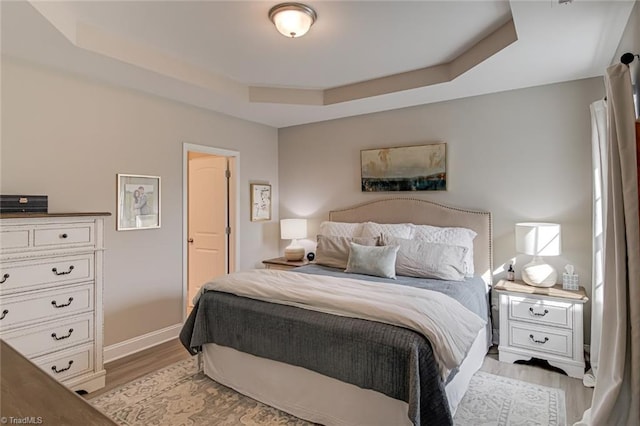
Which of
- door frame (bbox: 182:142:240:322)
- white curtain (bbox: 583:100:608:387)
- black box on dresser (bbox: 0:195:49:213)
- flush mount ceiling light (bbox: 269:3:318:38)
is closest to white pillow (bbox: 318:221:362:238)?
door frame (bbox: 182:142:240:322)

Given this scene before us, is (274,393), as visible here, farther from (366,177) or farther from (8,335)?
(366,177)

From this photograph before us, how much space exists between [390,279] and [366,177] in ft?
5.42

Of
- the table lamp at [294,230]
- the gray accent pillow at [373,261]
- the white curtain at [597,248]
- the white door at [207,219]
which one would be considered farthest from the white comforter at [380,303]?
the white door at [207,219]

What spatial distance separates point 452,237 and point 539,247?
2.42 feet

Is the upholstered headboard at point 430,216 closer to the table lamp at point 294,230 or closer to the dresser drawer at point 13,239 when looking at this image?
the table lamp at point 294,230

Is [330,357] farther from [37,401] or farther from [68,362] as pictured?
[68,362]

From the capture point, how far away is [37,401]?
27.0 inches

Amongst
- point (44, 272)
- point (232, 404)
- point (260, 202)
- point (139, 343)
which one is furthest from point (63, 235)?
point (260, 202)

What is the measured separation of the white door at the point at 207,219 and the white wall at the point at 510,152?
1661 mm

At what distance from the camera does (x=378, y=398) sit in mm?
2021

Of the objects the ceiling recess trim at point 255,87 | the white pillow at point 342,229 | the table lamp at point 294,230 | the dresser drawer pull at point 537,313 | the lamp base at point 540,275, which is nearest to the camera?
the ceiling recess trim at point 255,87

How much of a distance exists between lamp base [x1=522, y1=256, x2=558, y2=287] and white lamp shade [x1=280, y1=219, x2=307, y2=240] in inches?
104

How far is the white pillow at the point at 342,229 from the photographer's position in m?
4.07

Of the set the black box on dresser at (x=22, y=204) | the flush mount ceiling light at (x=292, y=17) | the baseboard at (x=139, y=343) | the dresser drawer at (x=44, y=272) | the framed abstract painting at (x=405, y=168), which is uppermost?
the flush mount ceiling light at (x=292, y=17)
